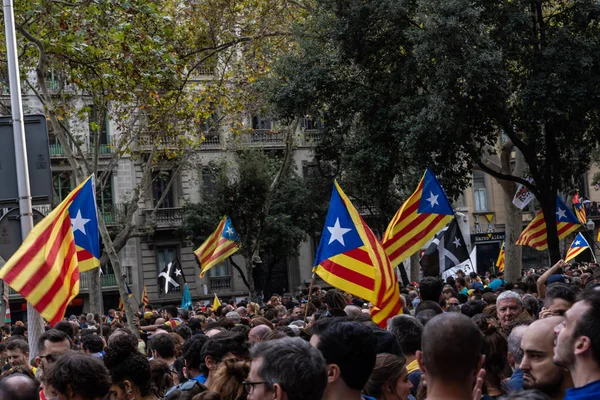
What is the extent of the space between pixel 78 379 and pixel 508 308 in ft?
16.1

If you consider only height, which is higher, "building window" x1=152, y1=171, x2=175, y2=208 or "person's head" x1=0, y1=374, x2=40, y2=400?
"building window" x1=152, y1=171, x2=175, y2=208

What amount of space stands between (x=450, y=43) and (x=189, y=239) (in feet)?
83.1

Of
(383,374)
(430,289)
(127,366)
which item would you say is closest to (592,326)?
(383,374)

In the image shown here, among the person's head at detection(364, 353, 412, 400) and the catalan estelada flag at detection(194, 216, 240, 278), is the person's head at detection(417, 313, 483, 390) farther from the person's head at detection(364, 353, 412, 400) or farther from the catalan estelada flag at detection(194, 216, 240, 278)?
the catalan estelada flag at detection(194, 216, 240, 278)

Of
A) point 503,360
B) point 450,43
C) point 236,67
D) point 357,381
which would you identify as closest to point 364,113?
point 450,43

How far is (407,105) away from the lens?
18.4m

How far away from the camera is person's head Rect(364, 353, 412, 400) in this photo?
527 centimetres

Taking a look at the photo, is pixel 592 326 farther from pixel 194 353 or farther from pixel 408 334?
pixel 194 353

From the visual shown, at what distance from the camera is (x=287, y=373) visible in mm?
3896

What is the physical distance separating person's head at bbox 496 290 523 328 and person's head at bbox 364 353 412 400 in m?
3.72

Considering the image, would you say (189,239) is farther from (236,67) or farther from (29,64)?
(29,64)

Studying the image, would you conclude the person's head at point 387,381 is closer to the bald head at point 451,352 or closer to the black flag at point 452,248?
the bald head at point 451,352

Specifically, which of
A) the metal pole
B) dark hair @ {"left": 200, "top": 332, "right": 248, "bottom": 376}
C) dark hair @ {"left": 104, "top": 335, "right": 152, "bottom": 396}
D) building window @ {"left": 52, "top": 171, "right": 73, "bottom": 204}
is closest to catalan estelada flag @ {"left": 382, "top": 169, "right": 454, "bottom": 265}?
the metal pole

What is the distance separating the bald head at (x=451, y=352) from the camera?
3973 mm
